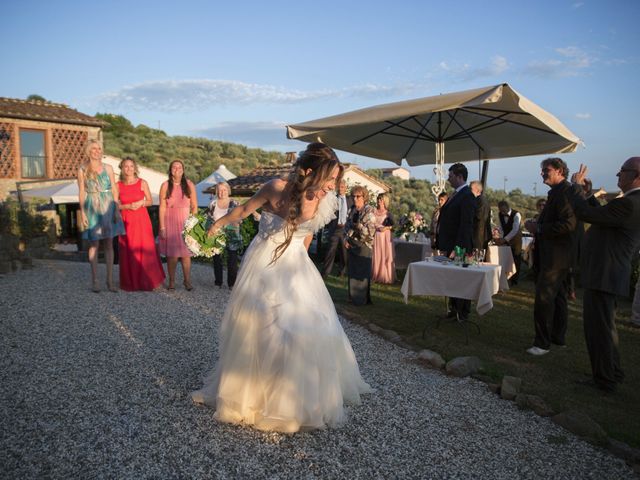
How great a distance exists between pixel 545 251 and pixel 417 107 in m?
2.77

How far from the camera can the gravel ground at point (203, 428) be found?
3068mm

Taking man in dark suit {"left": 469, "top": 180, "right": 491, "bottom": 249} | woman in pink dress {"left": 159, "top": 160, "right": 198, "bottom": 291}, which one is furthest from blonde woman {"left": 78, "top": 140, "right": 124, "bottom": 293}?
man in dark suit {"left": 469, "top": 180, "right": 491, "bottom": 249}

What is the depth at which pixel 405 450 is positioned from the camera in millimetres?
3393

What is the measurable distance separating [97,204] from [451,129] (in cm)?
703

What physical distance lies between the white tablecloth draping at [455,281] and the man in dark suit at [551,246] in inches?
25.3

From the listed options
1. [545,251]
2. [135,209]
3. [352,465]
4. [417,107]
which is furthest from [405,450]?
[135,209]

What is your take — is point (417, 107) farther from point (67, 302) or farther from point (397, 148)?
point (67, 302)

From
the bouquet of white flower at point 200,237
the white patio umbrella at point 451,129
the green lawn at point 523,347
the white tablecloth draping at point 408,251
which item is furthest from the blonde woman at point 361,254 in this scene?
the white tablecloth draping at point 408,251

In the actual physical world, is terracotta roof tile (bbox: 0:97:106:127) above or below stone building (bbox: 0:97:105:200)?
above

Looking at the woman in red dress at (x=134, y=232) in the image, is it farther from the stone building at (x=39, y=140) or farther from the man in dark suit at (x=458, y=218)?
the stone building at (x=39, y=140)

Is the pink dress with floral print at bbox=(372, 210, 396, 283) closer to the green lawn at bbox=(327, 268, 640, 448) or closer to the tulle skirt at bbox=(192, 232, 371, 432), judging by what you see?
the green lawn at bbox=(327, 268, 640, 448)

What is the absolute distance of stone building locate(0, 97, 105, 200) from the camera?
76.7 ft

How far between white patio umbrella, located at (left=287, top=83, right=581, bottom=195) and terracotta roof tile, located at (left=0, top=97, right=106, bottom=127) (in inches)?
814

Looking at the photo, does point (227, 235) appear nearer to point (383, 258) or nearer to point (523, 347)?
point (383, 258)
